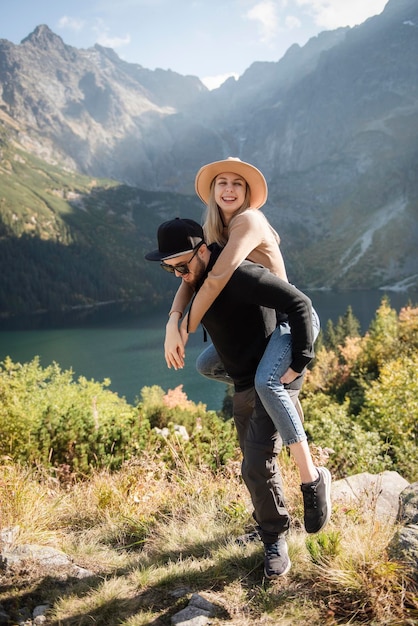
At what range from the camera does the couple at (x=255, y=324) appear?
2.64 metres

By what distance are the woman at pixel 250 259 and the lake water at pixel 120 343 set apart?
38.1 meters

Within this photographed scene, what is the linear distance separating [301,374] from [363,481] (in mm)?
2287

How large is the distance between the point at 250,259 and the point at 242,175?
590 mm

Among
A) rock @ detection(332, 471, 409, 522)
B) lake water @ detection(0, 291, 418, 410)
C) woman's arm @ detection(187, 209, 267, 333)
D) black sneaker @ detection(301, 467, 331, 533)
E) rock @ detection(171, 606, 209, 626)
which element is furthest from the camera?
lake water @ detection(0, 291, 418, 410)

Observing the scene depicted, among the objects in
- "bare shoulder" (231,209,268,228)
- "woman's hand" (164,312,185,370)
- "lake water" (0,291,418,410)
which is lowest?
"lake water" (0,291,418,410)

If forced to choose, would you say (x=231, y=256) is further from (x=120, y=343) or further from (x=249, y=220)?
(x=120, y=343)

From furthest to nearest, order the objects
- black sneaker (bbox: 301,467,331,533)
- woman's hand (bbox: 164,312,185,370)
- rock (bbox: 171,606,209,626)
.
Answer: woman's hand (bbox: 164,312,185,370) < black sneaker (bbox: 301,467,331,533) < rock (bbox: 171,606,209,626)

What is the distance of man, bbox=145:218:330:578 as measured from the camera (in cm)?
264

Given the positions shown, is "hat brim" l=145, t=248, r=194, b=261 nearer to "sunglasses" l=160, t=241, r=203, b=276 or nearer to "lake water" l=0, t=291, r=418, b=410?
"sunglasses" l=160, t=241, r=203, b=276

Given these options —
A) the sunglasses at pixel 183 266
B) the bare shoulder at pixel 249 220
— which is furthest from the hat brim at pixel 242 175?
the sunglasses at pixel 183 266

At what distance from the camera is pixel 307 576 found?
261 centimetres

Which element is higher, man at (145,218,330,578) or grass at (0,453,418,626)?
man at (145,218,330,578)

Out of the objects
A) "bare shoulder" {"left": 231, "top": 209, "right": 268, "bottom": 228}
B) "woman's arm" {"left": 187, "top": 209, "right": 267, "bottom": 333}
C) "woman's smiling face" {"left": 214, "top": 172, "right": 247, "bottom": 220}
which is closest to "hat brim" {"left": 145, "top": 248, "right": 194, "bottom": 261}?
"woman's arm" {"left": 187, "top": 209, "right": 267, "bottom": 333}

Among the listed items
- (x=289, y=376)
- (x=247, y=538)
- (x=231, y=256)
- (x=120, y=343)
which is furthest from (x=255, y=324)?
(x=120, y=343)
